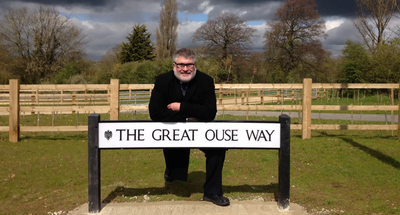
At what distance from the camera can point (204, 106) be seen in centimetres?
400

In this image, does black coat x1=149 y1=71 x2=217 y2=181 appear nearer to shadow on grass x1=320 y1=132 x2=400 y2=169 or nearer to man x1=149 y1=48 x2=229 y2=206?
man x1=149 y1=48 x2=229 y2=206

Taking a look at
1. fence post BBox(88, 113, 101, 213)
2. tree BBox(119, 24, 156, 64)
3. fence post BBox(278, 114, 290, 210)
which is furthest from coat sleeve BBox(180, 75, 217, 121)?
tree BBox(119, 24, 156, 64)

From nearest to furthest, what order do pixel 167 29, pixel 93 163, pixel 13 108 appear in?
pixel 93 163 → pixel 13 108 → pixel 167 29

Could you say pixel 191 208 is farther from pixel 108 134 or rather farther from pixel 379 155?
pixel 379 155

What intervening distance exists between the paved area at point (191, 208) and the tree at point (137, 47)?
44015mm

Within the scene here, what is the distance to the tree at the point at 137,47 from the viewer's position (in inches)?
1877

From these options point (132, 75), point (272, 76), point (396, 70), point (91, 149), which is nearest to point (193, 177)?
point (91, 149)

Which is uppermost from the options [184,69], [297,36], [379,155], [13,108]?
[297,36]

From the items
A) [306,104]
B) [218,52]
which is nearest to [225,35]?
[218,52]

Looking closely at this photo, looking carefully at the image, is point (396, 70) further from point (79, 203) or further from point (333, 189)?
point (79, 203)

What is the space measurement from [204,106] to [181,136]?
423 mm

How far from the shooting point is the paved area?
3939 millimetres

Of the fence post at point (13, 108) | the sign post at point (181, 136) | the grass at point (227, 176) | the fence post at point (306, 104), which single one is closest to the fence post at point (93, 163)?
the sign post at point (181, 136)

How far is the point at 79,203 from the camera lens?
448cm
